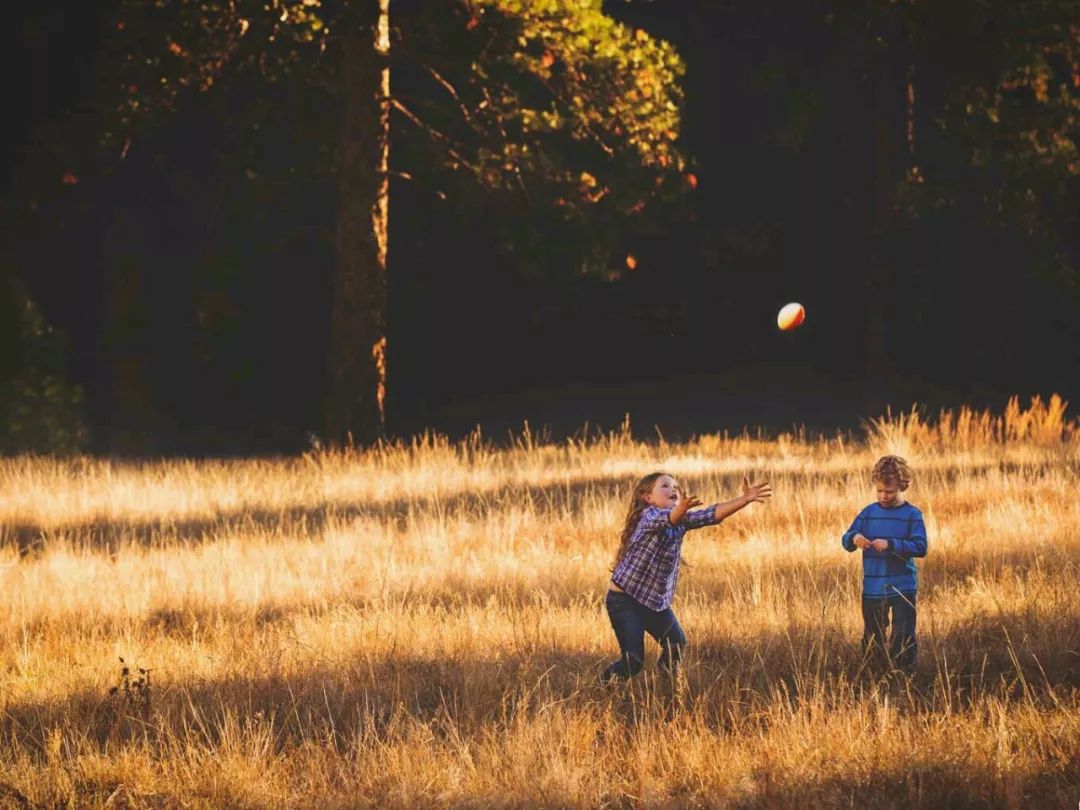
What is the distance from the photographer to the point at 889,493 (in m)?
6.59

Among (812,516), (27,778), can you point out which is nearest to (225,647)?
(27,778)

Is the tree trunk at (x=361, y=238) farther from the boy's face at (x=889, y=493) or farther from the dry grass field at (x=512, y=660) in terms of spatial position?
the boy's face at (x=889, y=493)

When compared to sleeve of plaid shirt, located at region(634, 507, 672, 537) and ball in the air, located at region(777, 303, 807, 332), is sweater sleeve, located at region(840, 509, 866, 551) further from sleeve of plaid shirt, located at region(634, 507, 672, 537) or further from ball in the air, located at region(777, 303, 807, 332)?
ball in the air, located at region(777, 303, 807, 332)

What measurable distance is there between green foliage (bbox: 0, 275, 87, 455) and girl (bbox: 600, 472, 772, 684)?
14.5 meters

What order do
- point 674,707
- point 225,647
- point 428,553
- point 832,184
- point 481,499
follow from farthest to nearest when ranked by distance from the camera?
point 832,184 → point 481,499 → point 428,553 → point 225,647 → point 674,707

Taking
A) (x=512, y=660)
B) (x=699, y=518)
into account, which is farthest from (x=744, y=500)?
(x=512, y=660)

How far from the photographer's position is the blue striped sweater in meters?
6.52

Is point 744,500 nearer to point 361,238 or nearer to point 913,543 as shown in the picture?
point 913,543

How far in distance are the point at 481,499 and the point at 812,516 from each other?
2873 mm

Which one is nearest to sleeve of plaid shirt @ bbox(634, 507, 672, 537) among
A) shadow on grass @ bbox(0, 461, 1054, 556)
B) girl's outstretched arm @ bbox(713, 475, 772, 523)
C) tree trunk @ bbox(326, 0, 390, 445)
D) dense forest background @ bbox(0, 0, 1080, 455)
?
girl's outstretched arm @ bbox(713, 475, 772, 523)

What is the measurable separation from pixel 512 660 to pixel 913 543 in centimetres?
199

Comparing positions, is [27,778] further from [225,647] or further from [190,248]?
[190,248]

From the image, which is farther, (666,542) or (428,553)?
(428,553)

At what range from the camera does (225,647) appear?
25.3ft
